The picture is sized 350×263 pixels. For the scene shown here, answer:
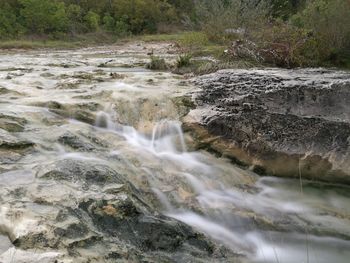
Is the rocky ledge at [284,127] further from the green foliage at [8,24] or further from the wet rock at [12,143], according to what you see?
the green foliage at [8,24]

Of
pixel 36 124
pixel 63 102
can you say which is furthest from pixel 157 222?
pixel 63 102

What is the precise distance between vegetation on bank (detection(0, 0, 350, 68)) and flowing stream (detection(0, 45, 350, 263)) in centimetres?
453

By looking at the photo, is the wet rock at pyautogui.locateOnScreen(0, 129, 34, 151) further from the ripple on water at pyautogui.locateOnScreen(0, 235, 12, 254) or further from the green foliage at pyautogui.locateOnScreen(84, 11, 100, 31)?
the green foliage at pyautogui.locateOnScreen(84, 11, 100, 31)

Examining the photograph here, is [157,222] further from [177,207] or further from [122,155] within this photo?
[122,155]

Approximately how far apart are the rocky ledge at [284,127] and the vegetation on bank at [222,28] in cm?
452

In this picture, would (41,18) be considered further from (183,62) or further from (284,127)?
(284,127)

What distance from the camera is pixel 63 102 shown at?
804 centimetres

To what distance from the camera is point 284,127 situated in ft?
23.5

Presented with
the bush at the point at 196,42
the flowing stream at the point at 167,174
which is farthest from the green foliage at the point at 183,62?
the bush at the point at 196,42

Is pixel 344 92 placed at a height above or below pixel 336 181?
above

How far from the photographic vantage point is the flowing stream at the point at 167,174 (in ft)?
17.1

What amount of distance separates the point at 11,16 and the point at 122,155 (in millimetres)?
27066

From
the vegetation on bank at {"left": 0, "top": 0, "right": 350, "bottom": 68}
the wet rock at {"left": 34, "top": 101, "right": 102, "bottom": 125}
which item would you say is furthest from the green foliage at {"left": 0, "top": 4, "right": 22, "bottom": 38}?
the wet rock at {"left": 34, "top": 101, "right": 102, "bottom": 125}

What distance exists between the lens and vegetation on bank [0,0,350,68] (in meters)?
13.1
